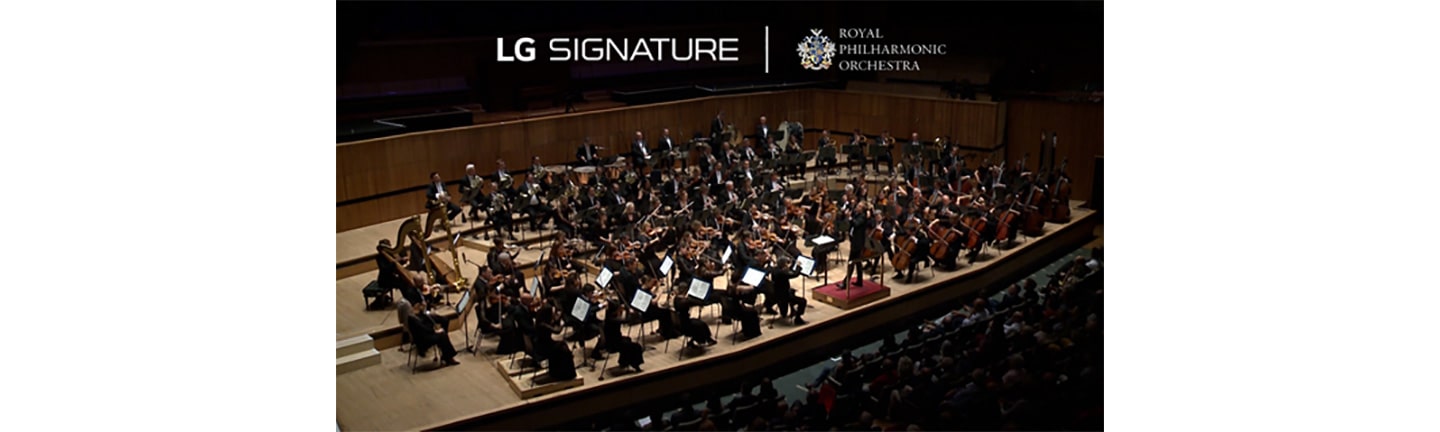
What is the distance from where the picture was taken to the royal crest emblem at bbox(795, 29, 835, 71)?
789 cm

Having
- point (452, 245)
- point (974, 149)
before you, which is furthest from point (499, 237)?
point (974, 149)

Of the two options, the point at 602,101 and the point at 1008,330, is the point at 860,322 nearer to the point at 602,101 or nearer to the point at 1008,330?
the point at 1008,330

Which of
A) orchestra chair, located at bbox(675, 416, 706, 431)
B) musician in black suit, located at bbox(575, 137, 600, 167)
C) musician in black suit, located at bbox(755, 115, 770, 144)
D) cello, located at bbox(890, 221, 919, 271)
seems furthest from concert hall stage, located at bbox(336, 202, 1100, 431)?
musician in black suit, located at bbox(575, 137, 600, 167)

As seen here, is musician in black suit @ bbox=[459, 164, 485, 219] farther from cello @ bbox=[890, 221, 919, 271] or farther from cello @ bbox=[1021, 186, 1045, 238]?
cello @ bbox=[1021, 186, 1045, 238]

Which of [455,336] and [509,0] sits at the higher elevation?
[509,0]

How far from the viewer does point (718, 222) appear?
8.99 m

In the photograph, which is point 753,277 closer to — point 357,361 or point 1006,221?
point 1006,221

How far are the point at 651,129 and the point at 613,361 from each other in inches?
86.5

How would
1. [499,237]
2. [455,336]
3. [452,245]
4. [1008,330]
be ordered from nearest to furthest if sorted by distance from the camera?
[1008,330]
[455,336]
[452,245]
[499,237]

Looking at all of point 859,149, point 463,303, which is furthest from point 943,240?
point 463,303

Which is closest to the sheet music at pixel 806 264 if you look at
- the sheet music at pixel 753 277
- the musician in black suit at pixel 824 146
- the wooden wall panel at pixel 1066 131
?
the sheet music at pixel 753 277

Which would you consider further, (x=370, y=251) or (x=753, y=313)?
(x=370, y=251)

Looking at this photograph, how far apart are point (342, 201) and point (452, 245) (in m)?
0.84

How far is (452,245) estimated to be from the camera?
8.79 metres
